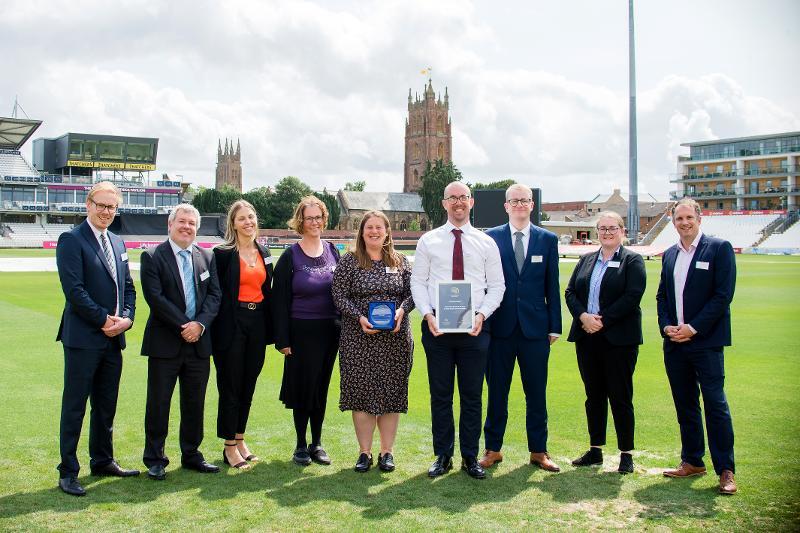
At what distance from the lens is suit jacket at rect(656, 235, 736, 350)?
5316mm

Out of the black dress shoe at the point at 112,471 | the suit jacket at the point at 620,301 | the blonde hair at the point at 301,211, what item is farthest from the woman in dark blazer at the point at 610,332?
the black dress shoe at the point at 112,471

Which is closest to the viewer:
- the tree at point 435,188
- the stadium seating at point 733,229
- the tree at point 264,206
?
the stadium seating at point 733,229

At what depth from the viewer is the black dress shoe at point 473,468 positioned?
17.5ft

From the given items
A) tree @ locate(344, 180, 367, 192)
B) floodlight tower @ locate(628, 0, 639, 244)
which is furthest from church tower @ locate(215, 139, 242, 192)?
floodlight tower @ locate(628, 0, 639, 244)

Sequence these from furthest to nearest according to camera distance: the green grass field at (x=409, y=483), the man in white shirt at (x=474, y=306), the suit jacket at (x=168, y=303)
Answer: the man in white shirt at (x=474, y=306)
the suit jacket at (x=168, y=303)
the green grass field at (x=409, y=483)

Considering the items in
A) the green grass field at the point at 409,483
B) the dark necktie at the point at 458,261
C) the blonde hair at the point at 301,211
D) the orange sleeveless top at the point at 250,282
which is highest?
the blonde hair at the point at 301,211

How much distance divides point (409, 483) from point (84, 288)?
111 inches

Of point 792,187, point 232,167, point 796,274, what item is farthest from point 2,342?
point 232,167

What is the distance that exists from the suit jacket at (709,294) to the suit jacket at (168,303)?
3596 millimetres

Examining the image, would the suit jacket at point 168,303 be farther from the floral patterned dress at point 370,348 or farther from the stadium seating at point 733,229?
the stadium seating at point 733,229

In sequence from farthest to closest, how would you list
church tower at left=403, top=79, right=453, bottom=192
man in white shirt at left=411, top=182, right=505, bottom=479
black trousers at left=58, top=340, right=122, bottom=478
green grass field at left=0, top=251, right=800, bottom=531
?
1. church tower at left=403, top=79, right=453, bottom=192
2. man in white shirt at left=411, top=182, right=505, bottom=479
3. black trousers at left=58, top=340, right=122, bottom=478
4. green grass field at left=0, top=251, right=800, bottom=531

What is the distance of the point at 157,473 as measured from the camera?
5.29 meters

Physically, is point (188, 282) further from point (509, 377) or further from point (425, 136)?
point (425, 136)

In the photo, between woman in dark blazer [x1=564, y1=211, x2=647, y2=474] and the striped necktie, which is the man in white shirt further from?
the striped necktie
